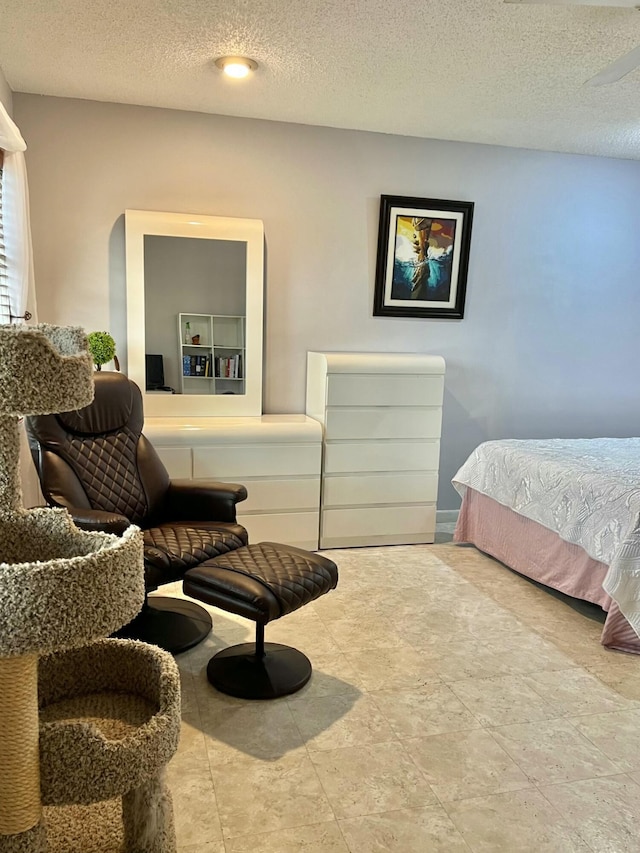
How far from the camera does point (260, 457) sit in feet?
11.9

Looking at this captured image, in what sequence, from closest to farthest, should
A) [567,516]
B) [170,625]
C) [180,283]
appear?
[170,625], [567,516], [180,283]

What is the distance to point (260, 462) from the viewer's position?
3.62 meters

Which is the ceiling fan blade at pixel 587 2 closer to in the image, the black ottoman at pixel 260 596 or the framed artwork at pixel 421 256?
the framed artwork at pixel 421 256

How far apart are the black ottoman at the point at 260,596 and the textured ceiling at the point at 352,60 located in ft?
6.81

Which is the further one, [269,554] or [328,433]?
[328,433]

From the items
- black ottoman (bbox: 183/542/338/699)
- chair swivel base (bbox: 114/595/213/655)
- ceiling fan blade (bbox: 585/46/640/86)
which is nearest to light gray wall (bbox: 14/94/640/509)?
ceiling fan blade (bbox: 585/46/640/86)

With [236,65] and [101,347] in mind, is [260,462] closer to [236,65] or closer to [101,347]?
[101,347]

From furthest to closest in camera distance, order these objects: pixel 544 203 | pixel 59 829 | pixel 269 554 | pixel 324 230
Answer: pixel 544 203 → pixel 324 230 → pixel 269 554 → pixel 59 829

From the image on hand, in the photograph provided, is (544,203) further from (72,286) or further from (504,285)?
(72,286)

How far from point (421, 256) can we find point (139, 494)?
2.34 m

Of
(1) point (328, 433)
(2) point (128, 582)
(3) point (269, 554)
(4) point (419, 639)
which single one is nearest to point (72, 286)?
(1) point (328, 433)

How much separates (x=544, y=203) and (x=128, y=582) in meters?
4.03

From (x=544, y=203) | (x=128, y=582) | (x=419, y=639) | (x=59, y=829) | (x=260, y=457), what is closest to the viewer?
(x=128, y=582)

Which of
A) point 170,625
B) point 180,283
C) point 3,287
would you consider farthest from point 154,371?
point 170,625
